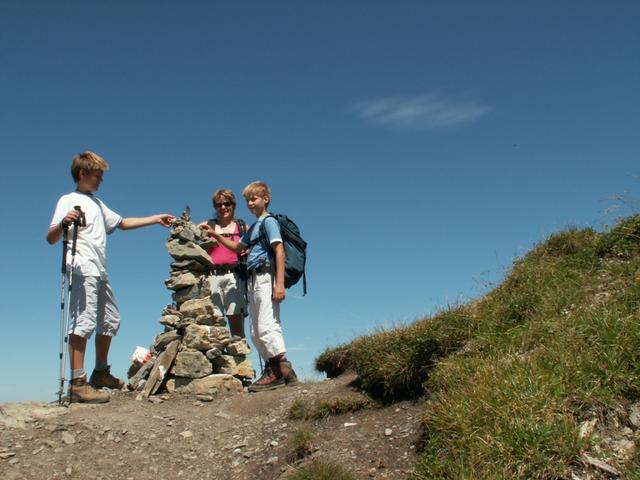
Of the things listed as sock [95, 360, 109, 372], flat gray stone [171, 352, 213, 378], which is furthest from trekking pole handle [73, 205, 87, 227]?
flat gray stone [171, 352, 213, 378]

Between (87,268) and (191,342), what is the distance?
7.66 feet

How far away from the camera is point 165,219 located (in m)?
10.2

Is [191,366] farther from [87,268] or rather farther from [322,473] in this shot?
[322,473]

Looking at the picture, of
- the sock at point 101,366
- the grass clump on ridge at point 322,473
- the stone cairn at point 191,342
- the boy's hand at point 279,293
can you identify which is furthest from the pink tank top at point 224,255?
the grass clump on ridge at point 322,473

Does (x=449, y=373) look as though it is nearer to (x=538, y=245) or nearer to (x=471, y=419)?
(x=471, y=419)

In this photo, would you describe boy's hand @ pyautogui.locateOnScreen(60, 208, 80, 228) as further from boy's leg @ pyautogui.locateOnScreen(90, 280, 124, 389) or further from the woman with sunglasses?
the woman with sunglasses

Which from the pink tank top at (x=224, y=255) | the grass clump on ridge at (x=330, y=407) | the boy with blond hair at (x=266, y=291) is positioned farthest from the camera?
the pink tank top at (x=224, y=255)

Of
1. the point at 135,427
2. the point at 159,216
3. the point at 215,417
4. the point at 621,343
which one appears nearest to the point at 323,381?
the point at 215,417

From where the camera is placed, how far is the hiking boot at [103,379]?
31.6ft

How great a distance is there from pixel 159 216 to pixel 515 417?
6926mm

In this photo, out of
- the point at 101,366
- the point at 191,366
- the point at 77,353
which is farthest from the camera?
the point at 191,366

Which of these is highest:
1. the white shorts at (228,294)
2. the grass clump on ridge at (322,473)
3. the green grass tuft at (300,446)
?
the white shorts at (228,294)

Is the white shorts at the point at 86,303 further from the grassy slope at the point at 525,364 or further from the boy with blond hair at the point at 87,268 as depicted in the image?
the grassy slope at the point at 525,364

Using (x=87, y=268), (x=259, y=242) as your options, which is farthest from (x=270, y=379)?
(x=87, y=268)
